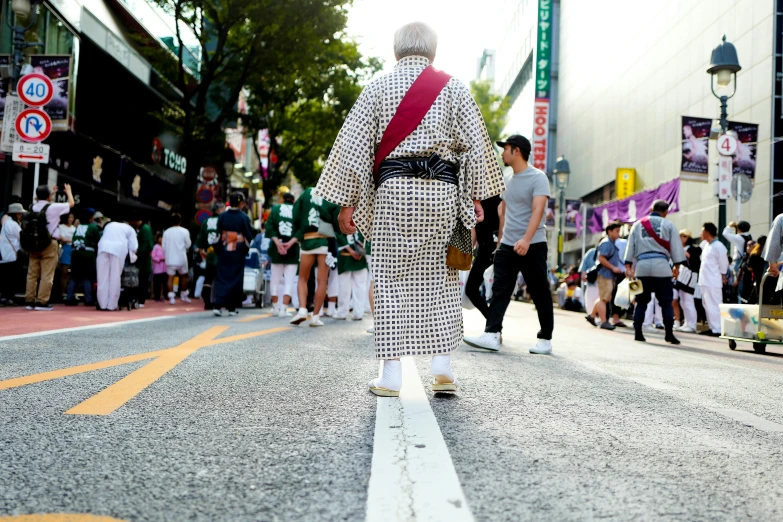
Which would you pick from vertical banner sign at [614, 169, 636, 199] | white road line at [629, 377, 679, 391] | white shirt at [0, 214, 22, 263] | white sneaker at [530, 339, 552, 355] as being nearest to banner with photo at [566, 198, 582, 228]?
vertical banner sign at [614, 169, 636, 199]

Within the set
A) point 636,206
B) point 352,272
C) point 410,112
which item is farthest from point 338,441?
point 636,206

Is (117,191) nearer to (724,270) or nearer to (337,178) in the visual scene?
(724,270)

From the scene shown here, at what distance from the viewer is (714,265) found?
1322 centimetres

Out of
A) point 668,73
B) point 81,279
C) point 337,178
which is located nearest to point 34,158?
point 81,279

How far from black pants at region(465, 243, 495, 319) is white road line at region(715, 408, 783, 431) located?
3747mm

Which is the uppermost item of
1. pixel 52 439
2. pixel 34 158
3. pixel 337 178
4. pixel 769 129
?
pixel 769 129

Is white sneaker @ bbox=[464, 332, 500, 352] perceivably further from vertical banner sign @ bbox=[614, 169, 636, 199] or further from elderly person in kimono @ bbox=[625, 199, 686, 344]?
vertical banner sign @ bbox=[614, 169, 636, 199]

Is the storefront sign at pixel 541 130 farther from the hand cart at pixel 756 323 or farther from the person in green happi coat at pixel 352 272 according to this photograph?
the hand cart at pixel 756 323

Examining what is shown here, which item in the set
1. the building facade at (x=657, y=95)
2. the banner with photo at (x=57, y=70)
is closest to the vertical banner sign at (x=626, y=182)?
the building facade at (x=657, y=95)

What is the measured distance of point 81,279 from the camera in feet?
45.0

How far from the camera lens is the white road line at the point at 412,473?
195cm

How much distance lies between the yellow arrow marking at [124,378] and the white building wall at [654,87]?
47.8 feet

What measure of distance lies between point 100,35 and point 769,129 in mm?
17761

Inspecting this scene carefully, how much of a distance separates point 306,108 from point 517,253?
82.9ft
